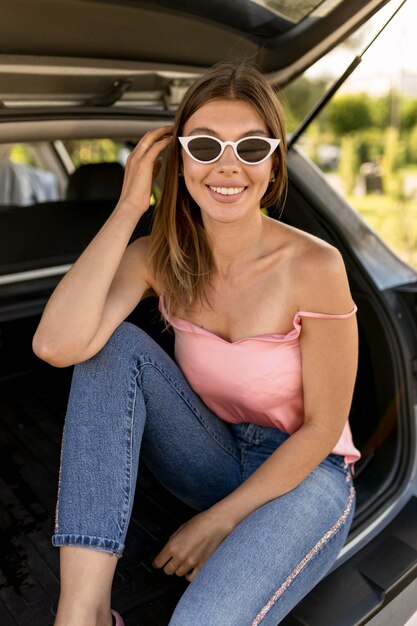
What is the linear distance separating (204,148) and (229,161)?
6cm

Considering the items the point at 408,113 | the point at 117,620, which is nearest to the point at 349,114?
the point at 408,113

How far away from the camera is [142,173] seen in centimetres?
150

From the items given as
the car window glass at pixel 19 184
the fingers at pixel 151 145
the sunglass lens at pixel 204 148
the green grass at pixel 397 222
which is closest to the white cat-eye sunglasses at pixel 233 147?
the sunglass lens at pixel 204 148

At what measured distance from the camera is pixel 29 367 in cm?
248

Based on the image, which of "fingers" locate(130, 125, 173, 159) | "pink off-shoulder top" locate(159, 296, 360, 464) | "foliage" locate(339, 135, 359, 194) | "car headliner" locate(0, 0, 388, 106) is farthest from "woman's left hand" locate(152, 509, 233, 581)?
"foliage" locate(339, 135, 359, 194)

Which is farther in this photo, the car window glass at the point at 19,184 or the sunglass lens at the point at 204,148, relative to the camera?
the car window glass at the point at 19,184

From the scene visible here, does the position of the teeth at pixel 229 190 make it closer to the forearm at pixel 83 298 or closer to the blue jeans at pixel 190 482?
the forearm at pixel 83 298

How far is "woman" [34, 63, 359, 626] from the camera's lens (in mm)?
1249

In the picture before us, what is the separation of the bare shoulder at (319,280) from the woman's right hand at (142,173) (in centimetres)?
36

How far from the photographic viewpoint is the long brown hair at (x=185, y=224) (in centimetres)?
139

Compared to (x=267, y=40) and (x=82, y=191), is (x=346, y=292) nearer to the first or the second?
(x=267, y=40)

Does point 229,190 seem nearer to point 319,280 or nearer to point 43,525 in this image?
point 319,280

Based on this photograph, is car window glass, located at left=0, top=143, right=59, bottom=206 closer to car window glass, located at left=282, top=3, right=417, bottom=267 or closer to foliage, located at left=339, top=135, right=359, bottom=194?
car window glass, located at left=282, top=3, right=417, bottom=267

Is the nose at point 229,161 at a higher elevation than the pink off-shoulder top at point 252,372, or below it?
higher
